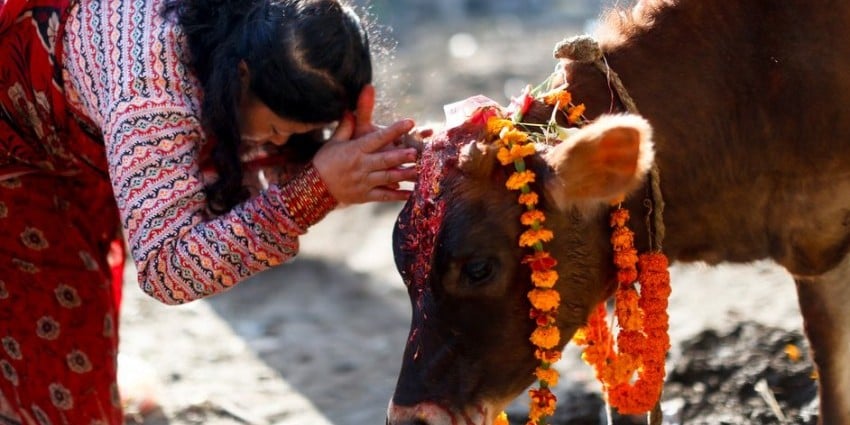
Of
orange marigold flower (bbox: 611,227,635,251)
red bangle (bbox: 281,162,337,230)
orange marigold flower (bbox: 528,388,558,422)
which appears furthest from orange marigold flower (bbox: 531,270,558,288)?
red bangle (bbox: 281,162,337,230)

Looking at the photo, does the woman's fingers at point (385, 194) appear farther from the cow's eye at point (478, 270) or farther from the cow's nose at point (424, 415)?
the cow's nose at point (424, 415)

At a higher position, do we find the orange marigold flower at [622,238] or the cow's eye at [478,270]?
the orange marigold flower at [622,238]

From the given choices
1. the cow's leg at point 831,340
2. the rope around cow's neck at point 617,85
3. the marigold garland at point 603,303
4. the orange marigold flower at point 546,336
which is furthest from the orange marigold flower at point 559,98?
the cow's leg at point 831,340

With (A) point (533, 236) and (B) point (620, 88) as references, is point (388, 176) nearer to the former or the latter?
(A) point (533, 236)

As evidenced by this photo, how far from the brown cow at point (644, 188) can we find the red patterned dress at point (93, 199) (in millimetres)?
498

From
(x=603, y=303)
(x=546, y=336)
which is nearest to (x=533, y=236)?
(x=546, y=336)

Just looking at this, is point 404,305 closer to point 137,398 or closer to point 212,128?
point 137,398

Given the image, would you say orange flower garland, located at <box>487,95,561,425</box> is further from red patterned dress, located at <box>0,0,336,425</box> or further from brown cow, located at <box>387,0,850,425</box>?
red patterned dress, located at <box>0,0,336,425</box>

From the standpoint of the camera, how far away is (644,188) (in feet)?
9.21

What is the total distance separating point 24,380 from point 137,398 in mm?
864

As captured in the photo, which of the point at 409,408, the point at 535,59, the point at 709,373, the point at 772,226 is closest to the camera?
the point at 409,408

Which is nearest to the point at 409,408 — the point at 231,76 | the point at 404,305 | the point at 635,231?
the point at 635,231

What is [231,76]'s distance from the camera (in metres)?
2.87

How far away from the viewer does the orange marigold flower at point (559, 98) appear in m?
2.76
